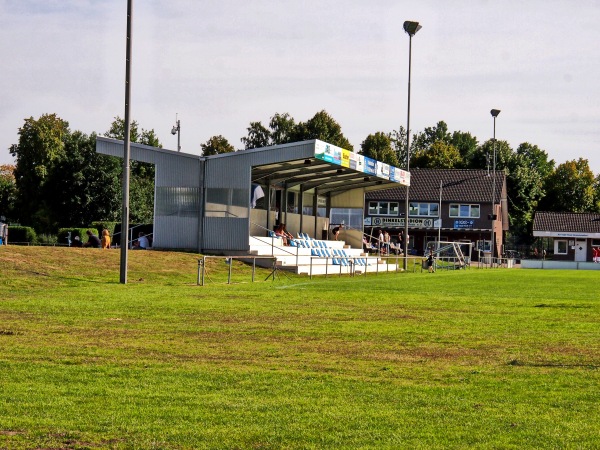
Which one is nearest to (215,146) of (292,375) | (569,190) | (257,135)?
(257,135)

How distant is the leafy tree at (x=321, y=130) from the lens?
100 metres

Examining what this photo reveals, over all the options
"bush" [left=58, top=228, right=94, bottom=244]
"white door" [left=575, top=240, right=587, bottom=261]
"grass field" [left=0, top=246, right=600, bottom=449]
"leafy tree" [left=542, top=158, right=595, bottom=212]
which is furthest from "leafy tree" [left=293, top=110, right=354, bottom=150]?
"grass field" [left=0, top=246, right=600, bottom=449]

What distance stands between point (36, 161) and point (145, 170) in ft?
48.6

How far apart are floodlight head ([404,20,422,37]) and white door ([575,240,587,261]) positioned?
2264 inches

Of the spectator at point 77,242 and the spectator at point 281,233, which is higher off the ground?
the spectator at point 281,233

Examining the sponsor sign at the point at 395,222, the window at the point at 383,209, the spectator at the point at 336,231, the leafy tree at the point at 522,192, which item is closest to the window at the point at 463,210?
the sponsor sign at the point at 395,222

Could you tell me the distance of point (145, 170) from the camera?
95688 mm

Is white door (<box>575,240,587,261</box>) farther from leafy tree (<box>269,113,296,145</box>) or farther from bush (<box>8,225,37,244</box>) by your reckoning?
bush (<box>8,225,37,244</box>)

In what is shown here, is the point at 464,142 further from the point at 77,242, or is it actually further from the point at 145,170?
the point at 77,242

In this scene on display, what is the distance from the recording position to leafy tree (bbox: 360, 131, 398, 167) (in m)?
118

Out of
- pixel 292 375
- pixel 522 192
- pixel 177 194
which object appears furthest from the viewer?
pixel 522 192

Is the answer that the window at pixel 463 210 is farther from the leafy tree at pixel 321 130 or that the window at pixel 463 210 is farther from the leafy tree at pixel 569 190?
the leafy tree at pixel 569 190

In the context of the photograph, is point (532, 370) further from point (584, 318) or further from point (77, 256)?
point (77, 256)

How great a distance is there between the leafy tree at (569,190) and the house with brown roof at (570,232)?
1526 cm
